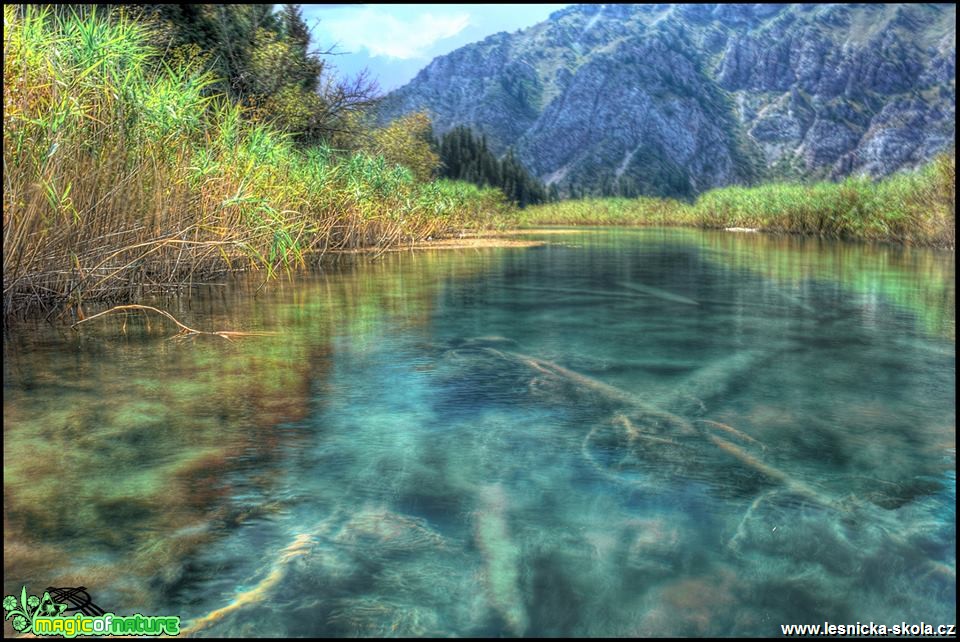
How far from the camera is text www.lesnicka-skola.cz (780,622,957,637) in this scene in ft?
8.21

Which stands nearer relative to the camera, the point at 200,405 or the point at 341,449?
the point at 341,449

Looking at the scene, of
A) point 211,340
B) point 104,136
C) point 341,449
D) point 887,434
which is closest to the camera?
point 341,449

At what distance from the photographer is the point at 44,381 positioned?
5742 millimetres

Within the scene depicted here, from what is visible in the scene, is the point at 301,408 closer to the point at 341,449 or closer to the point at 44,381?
the point at 341,449

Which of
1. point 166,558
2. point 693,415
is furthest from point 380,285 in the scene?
point 166,558

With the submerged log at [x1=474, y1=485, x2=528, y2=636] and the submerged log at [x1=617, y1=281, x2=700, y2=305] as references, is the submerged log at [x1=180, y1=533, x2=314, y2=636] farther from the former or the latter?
the submerged log at [x1=617, y1=281, x2=700, y2=305]

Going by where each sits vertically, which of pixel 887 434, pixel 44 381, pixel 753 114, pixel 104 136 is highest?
pixel 753 114

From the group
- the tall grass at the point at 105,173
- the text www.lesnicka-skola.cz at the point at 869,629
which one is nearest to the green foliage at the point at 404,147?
the tall grass at the point at 105,173

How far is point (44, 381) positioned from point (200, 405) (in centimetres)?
147

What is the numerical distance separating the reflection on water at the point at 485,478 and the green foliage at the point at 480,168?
209 ft

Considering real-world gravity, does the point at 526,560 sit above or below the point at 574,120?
below

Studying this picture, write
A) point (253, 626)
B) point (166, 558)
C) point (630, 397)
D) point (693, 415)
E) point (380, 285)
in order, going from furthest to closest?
point (380, 285) < point (630, 397) < point (693, 415) < point (166, 558) < point (253, 626)

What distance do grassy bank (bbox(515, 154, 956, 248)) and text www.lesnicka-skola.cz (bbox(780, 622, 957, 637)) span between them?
19772 mm

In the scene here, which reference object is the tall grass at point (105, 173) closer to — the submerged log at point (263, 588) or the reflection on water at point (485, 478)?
the reflection on water at point (485, 478)
